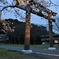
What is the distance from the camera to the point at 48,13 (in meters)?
25.1

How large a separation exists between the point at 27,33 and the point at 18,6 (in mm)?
3651

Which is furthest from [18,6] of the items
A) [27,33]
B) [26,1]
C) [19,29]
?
[19,29]

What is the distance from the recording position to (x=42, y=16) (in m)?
26.4

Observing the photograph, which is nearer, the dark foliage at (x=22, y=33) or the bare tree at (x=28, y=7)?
the bare tree at (x=28, y=7)

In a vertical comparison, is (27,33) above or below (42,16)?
below

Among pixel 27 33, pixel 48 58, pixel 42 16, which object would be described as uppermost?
pixel 42 16

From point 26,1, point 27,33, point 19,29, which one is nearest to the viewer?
point 26,1

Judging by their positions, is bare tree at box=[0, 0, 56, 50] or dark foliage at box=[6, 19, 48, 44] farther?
dark foliage at box=[6, 19, 48, 44]

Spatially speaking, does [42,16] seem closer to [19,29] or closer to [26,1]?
[26,1]

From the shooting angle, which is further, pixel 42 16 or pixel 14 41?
pixel 14 41

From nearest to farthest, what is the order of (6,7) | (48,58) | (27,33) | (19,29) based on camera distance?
(48,58), (6,7), (27,33), (19,29)

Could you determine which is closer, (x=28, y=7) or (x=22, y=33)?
(x=28, y=7)

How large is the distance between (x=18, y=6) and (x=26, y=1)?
129 cm

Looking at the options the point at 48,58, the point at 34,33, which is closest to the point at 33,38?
the point at 34,33
